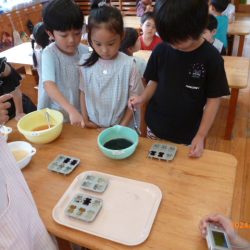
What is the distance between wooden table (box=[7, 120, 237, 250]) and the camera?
0.62 metres

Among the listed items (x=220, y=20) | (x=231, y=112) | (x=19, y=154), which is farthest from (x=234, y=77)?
(x=19, y=154)

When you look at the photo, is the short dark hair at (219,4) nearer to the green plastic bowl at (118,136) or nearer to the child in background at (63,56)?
the child in background at (63,56)

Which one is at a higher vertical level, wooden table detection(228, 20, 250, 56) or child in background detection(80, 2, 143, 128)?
child in background detection(80, 2, 143, 128)

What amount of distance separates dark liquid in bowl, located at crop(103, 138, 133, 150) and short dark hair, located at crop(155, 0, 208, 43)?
14.9 inches

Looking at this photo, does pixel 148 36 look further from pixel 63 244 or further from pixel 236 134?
pixel 63 244

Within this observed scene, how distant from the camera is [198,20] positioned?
789 millimetres

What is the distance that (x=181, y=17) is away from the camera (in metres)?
0.77

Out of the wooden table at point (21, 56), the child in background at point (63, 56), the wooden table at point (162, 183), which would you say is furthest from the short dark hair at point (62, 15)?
the wooden table at point (21, 56)

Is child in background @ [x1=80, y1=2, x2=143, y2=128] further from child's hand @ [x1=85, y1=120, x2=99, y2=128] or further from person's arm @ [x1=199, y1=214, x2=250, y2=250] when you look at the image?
person's arm @ [x1=199, y1=214, x2=250, y2=250]

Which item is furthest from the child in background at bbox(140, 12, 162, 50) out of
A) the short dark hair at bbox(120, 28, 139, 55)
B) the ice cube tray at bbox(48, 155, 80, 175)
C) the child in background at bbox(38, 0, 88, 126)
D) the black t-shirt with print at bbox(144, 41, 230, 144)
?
the ice cube tray at bbox(48, 155, 80, 175)

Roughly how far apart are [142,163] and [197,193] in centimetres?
20

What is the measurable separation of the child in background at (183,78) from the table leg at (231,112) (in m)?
0.91

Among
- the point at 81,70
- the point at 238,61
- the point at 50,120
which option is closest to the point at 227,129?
the point at 238,61

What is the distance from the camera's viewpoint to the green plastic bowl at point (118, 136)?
827 mm
